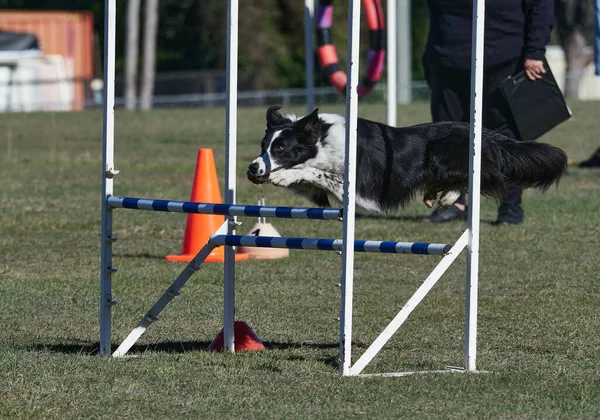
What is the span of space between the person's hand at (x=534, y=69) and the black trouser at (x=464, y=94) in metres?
0.12

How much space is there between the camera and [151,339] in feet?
19.6

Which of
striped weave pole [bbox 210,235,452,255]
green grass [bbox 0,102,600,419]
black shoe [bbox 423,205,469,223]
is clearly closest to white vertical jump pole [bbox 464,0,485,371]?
striped weave pole [bbox 210,235,452,255]

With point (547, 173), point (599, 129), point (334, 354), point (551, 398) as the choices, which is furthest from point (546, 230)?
point (599, 129)

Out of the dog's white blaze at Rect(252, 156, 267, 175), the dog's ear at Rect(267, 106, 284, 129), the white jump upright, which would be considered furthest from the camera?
the dog's ear at Rect(267, 106, 284, 129)

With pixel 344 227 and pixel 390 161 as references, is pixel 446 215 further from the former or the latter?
pixel 344 227

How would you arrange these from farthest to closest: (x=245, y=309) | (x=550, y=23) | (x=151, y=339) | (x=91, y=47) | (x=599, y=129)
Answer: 1. (x=91, y=47)
2. (x=599, y=129)
3. (x=550, y=23)
4. (x=245, y=309)
5. (x=151, y=339)

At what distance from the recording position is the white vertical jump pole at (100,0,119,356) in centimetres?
540

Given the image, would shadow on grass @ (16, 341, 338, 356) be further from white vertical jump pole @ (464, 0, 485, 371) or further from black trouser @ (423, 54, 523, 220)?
black trouser @ (423, 54, 523, 220)

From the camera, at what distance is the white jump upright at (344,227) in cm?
479

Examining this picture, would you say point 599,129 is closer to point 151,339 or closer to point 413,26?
point 151,339

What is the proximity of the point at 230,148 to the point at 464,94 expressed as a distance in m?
4.33

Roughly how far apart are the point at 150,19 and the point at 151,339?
33.5 metres

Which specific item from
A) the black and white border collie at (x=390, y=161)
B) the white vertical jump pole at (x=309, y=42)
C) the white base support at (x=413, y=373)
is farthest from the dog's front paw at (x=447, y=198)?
the white vertical jump pole at (x=309, y=42)

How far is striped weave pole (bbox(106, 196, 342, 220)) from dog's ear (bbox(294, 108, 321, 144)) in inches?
35.6
